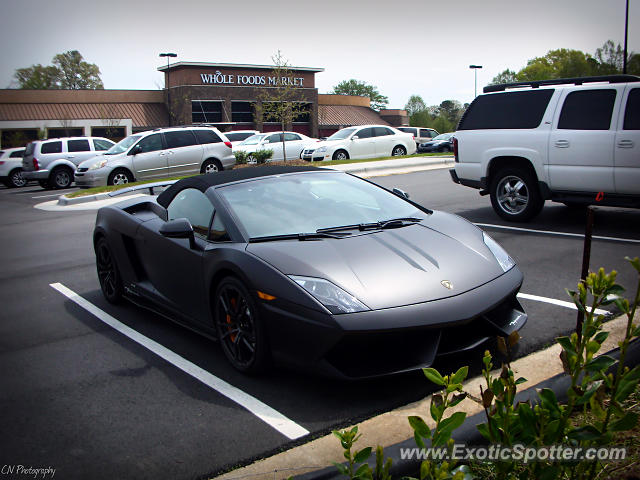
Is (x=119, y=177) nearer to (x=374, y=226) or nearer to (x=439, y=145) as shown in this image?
(x=374, y=226)

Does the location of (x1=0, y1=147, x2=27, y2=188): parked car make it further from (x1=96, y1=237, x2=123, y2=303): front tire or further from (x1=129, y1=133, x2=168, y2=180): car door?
(x1=96, y1=237, x2=123, y2=303): front tire

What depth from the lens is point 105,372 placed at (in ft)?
15.5

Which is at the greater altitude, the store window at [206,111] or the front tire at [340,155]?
the store window at [206,111]

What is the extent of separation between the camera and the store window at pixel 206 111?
190 feet

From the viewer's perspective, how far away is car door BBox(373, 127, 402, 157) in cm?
2661

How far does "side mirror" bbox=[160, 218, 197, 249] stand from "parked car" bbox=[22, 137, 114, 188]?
70.5 feet

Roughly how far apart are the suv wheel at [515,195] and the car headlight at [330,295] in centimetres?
669

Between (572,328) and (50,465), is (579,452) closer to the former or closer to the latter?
(50,465)

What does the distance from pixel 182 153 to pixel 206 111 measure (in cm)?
3953

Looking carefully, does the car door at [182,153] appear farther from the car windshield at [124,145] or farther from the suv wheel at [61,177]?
the suv wheel at [61,177]

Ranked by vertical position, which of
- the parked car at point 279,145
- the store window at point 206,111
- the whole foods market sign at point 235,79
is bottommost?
the parked car at point 279,145

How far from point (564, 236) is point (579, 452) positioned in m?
7.05

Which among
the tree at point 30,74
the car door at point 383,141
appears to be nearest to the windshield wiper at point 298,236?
the tree at point 30,74

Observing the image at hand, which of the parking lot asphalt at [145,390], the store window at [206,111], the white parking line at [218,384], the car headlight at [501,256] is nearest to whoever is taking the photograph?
the parking lot asphalt at [145,390]
